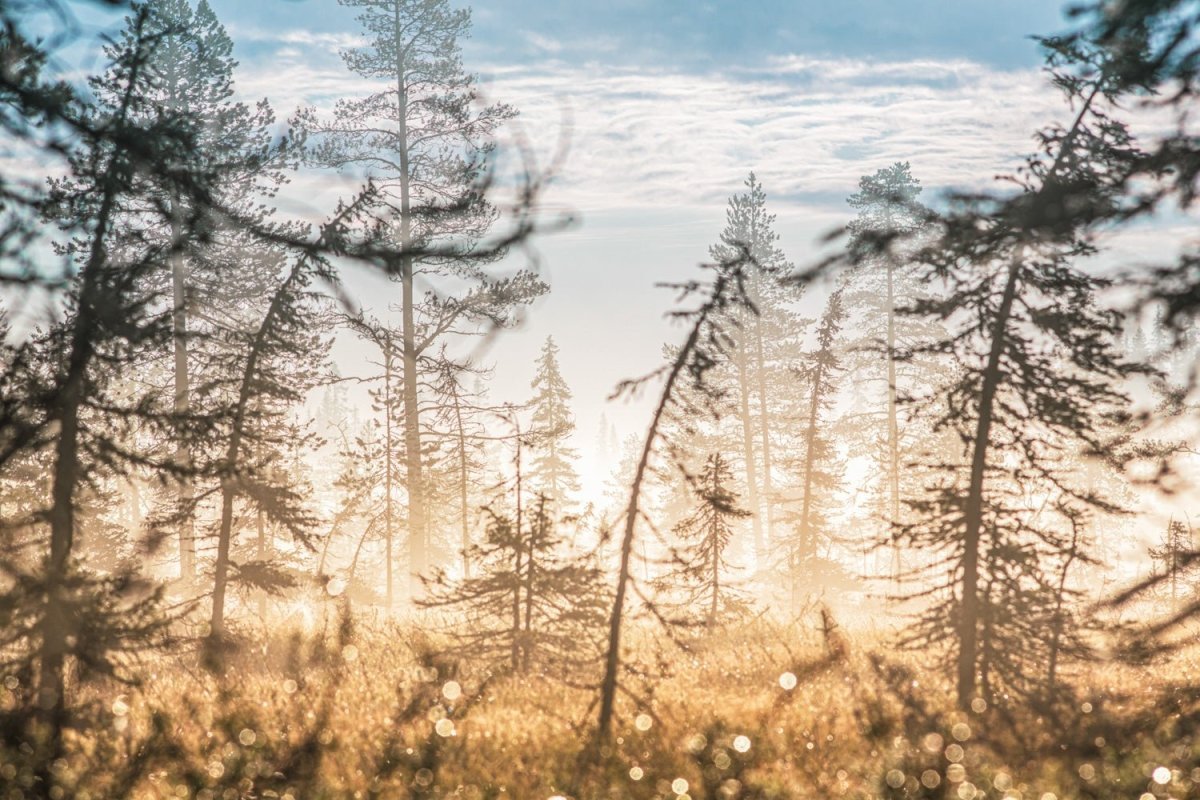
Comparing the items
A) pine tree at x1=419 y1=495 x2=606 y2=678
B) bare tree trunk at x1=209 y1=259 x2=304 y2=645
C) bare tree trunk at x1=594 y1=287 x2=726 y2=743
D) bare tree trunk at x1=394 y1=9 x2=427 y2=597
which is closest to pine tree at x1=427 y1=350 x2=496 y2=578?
bare tree trunk at x1=394 y1=9 x2=427 y2=597

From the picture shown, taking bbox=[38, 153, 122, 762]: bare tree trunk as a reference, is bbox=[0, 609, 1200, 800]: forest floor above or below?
below

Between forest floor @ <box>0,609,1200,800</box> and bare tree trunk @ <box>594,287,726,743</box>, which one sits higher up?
bare tree trunk @ <box>594,287,726,743</box>

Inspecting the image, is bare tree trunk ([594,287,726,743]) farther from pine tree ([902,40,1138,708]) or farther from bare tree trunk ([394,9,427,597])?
bare tree trunk ([394,9,427,597])

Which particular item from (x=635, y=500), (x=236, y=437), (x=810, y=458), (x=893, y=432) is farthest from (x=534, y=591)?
(x=893, y=432)

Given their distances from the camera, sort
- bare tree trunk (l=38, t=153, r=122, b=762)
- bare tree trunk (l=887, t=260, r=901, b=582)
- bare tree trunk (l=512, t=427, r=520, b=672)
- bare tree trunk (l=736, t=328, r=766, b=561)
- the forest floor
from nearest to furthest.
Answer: the forest floor → bare tree trunk (l=38, t=153, r=122, b=762) → bare tree trunk (l=512, t=427, r=520, b=672) → bare tree trunk (l=887, t=260, r=901, b=582) → bare tree trunk (l=736, t=328, r=766, b=561)

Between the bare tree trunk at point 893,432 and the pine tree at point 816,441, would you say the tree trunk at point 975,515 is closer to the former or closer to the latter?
the pine tree at point 816,441

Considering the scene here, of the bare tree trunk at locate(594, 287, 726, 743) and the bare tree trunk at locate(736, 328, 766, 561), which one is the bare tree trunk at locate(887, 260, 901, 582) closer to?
the bare tree trunk at locate(736, 328, 766, 561)

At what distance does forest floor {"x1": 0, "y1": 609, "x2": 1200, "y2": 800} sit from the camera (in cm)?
695

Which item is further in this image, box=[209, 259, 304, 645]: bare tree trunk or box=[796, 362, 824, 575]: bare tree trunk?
box=[796, 362, 824, 575]: bare tree trunk

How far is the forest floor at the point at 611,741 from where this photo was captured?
6.95 metres

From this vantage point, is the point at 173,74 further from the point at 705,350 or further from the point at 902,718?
the point at 902,718

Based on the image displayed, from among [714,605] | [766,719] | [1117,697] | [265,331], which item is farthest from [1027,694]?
[265,331]

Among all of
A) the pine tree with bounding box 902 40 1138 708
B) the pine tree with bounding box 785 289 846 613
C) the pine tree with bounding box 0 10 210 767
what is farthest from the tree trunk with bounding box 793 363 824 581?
the pine tree with bounding box 0 10 210 767

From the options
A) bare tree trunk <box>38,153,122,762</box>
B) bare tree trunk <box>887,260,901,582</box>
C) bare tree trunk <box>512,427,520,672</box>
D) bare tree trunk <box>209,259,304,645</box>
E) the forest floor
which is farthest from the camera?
bare tree trunk <box>887,260,901,582</box>
